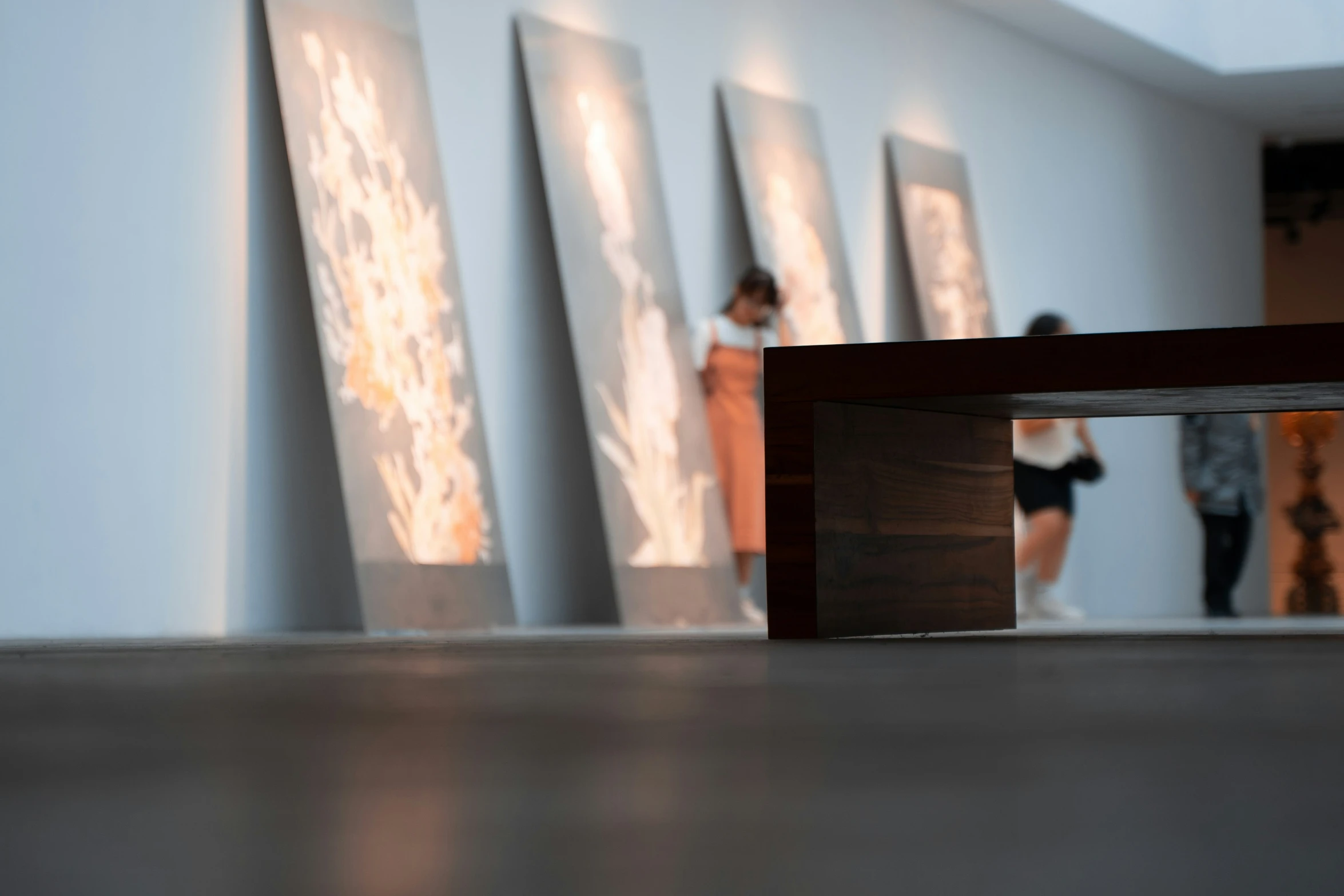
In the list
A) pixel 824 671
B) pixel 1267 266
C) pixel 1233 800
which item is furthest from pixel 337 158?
pixel 1267 266

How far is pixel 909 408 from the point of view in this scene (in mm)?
3371

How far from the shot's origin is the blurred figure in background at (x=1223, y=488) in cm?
869

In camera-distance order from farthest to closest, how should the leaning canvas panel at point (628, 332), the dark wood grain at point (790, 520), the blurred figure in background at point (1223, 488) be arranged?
A: 1. the blurred figure in background at point (1223, 488)
2. the leaning canvas panel at point (628, 332)
3. the dark wood grain at point (790, 520)

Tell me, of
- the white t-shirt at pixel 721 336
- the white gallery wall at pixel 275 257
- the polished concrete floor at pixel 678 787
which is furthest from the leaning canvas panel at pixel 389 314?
the polished concrete floor at pixel 678 787

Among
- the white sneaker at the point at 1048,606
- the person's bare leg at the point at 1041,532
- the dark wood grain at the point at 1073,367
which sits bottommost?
the white sneaker at the point at 1048,606

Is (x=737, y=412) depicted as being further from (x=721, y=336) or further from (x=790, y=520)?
(x=790, y=520)

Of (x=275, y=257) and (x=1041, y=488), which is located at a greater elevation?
(x=275, y=257)

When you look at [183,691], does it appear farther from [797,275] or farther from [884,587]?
[797,275]

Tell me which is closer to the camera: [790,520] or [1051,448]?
[790,520]

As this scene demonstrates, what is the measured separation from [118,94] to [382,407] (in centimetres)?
126

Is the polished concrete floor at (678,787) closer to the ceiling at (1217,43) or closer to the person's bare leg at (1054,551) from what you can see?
the person's bare leg at (1054,551)

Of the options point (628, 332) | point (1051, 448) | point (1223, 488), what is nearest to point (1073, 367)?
point (628, 332)

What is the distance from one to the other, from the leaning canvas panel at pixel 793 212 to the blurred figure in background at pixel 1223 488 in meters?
1.65

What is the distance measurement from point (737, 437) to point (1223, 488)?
8.01 feet
